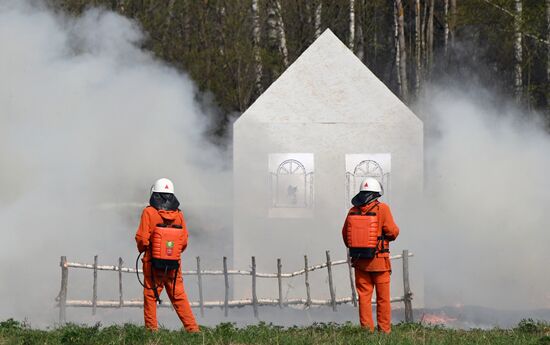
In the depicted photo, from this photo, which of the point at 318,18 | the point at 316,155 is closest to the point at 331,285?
the point at 316,155

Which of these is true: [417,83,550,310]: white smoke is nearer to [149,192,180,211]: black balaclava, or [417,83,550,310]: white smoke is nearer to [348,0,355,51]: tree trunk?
[149,192,180,211]: black balaclava

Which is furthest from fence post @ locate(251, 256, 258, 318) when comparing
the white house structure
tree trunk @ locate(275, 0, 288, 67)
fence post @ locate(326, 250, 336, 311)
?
tree trunk @ locate(275, 0, 288, 67)

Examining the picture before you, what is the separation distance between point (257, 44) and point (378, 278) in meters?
23.8

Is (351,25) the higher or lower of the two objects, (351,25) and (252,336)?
the higher

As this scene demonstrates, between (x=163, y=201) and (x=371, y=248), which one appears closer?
(x=163, y=201)

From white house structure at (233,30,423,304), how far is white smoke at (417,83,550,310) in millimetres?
2723

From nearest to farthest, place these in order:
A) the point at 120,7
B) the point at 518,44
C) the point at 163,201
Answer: the point at 163,201 → the point at 120,7 → the point at 518,44

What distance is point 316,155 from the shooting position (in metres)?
23.6

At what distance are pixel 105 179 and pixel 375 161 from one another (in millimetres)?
9687

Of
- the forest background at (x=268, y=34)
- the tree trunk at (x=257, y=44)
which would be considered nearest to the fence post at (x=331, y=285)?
the forest background at (x=268, y=34)

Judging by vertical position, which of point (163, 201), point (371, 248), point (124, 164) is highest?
point (124, 164)

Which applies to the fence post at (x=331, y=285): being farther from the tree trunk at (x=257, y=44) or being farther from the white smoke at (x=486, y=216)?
the tree trunk at (x=257, y=44)

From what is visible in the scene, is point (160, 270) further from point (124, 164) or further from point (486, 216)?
point (124, 164)

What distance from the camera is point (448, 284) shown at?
2684cm
